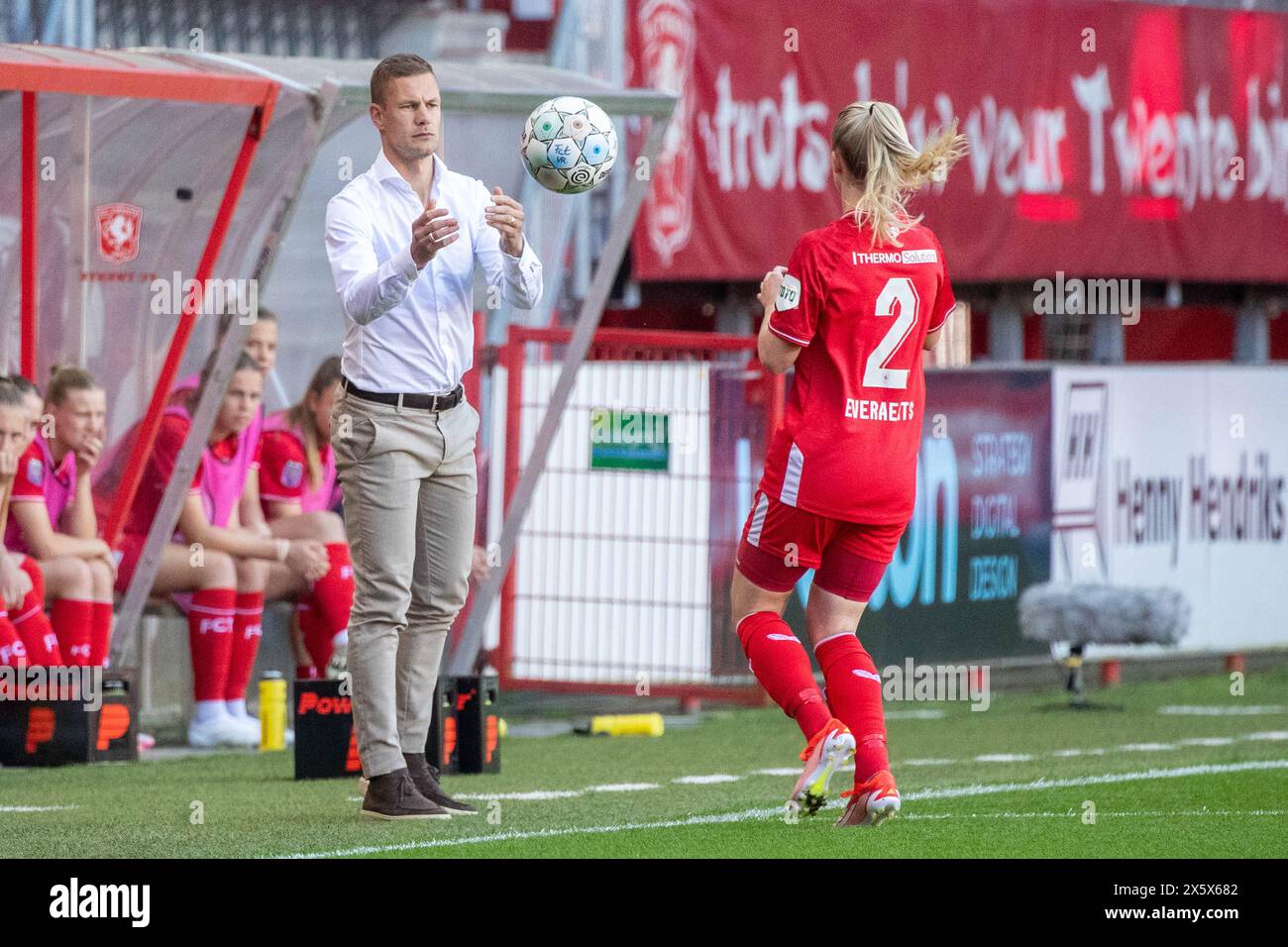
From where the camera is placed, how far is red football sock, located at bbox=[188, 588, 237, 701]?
10.1 meters

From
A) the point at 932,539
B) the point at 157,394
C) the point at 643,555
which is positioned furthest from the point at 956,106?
the point at 157,394

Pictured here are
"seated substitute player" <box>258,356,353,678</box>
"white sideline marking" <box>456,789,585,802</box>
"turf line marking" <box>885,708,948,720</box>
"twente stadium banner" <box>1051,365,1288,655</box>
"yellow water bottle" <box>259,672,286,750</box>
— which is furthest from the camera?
"twente stadium banner" <box>1051,365,1288,655</box>

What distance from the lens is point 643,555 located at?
454 inches

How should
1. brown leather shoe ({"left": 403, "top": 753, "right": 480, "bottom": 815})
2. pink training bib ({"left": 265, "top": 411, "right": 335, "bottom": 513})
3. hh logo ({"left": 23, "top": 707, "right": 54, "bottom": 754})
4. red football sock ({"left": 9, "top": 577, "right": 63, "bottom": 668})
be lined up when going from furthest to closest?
pink training bib ({"left": 265, "top": 411, "right": 335, "bottom": 513}), red football sock ({"left": 9, "top": 577, "right": 63, "bottom": 668}), hh logo ({"left": 23, "top": 707, "right": 54, "bottom": 754}), brown leather shoe ({"left": 403, "top": 753, "right": 480, "bottom": 815})

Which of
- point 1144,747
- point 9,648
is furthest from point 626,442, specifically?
point 9,648

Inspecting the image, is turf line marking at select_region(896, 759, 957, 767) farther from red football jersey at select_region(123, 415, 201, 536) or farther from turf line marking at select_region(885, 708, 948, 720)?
red football jersey at select_region(123, 415, 201, 536)

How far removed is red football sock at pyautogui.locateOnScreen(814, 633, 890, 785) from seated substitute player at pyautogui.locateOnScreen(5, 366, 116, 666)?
3.91 metres

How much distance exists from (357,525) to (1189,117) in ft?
44.8

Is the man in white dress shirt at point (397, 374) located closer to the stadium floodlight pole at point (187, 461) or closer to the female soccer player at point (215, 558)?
the stadium floodlight pole at point (187, 461)

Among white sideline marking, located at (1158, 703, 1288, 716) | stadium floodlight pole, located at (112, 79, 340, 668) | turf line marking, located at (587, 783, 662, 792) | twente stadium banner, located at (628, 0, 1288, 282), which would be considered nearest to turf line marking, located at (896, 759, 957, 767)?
turf line marking, located at (587, 783, 662, 792)

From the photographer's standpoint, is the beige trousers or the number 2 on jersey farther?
the beige trousers

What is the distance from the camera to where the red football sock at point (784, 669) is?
251 inches

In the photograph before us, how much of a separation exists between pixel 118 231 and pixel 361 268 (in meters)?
3.96

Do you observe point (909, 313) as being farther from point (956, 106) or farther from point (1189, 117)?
point (1189, 117)
